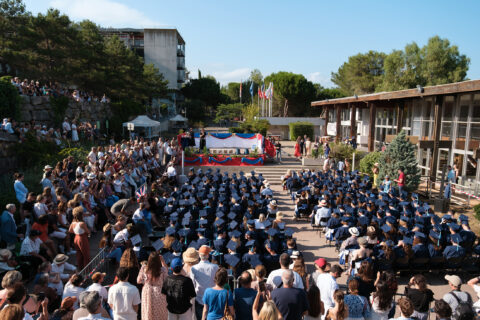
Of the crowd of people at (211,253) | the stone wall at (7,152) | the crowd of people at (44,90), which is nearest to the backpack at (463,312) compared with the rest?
the crowd of people at (211,253)

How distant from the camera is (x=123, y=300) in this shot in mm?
4379

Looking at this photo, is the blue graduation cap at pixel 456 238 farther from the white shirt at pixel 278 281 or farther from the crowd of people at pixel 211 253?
the white shirt at pixel 278 281

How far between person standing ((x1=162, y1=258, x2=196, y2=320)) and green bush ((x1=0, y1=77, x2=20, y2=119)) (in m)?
15.3

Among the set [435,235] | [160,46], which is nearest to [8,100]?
[435,235]

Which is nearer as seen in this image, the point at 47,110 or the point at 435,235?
the point at 435,235

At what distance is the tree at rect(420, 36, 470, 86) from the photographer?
41.7 m

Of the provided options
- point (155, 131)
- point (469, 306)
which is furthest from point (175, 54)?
point (469, 306)

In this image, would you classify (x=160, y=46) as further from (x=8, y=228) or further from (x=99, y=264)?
(x=99, y=264)

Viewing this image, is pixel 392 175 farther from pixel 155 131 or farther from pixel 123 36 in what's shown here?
pixel 123 36

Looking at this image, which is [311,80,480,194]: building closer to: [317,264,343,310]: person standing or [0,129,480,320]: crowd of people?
[0,129,480,320]: crowd of people

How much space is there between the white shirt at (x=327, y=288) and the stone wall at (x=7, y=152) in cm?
1423

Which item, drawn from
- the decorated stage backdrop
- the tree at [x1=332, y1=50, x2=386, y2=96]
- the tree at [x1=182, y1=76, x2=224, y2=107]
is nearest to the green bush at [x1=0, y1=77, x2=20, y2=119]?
the decorated stage backdrop

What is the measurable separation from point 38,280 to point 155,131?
115 ft

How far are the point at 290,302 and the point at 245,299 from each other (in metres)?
0.58
